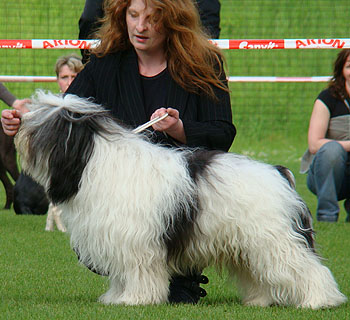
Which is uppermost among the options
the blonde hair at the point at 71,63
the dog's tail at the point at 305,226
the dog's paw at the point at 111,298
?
the blonde hair at the point at 71,63

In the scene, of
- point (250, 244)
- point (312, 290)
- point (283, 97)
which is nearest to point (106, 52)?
point (250, 244)

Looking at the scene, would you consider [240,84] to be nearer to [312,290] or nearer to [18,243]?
[18,243]

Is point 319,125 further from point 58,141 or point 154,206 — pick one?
point 58,141

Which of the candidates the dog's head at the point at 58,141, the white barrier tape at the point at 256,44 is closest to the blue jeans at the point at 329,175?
the white barrier tape at the point at 256,44

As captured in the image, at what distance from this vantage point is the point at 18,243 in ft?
19.0

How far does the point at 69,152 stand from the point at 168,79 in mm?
887

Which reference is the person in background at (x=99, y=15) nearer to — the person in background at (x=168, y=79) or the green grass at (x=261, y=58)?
the person in background at (x=168, y=79)

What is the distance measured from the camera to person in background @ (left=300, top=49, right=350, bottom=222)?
7.08 m

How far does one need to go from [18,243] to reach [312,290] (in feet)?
9.34

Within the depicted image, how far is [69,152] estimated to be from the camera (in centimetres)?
355

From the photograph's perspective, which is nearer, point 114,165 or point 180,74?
point 114,165

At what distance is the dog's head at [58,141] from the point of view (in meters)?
3.53

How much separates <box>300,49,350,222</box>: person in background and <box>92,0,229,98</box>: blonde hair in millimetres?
3123

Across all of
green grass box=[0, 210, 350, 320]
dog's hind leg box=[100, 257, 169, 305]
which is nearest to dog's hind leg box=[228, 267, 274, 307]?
green grass box=[0, 210, 350, 320]
